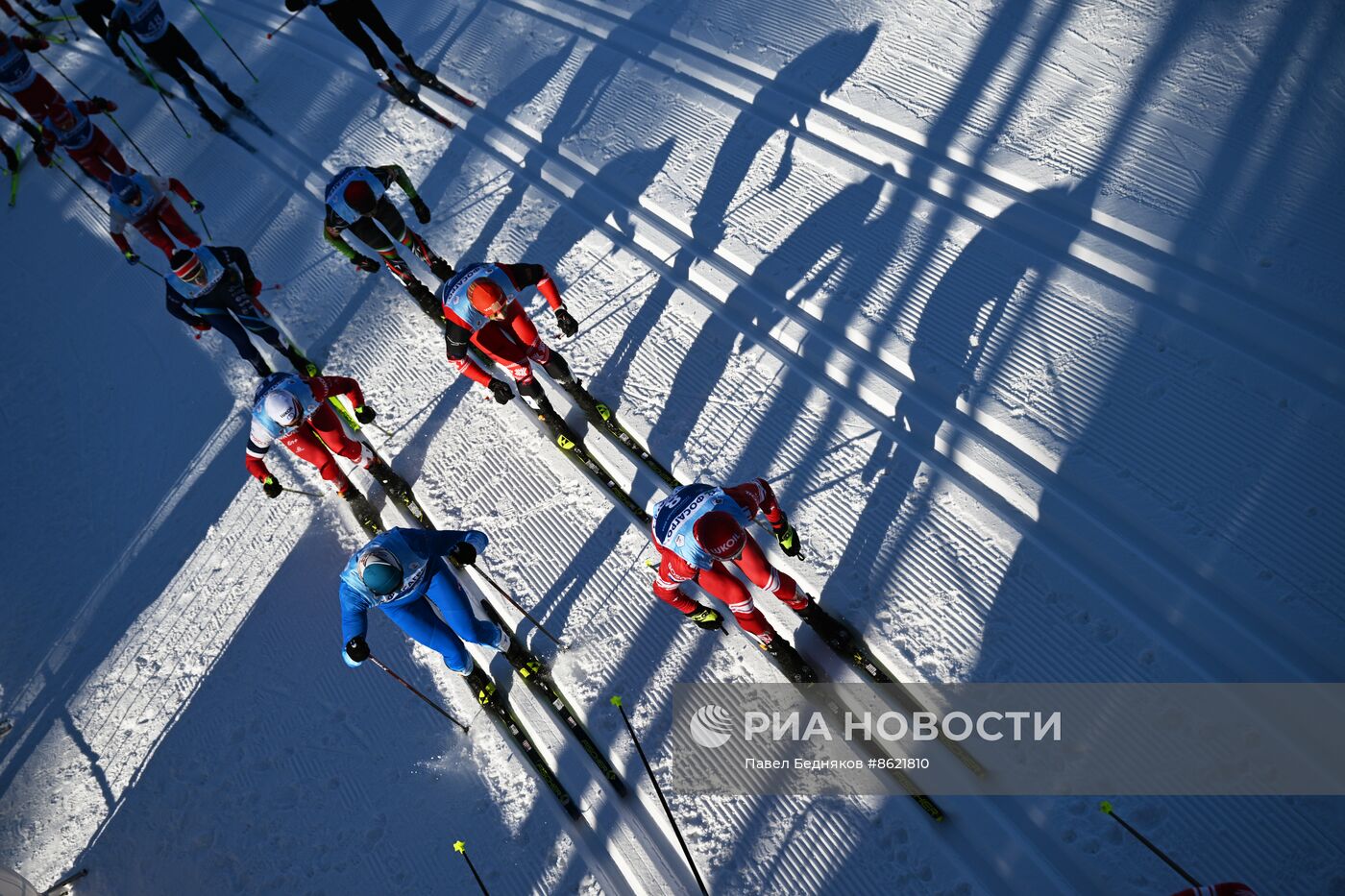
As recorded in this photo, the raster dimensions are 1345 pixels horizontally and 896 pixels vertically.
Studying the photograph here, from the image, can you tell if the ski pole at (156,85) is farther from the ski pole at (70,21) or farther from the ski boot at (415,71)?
the ski boot at (415,71)

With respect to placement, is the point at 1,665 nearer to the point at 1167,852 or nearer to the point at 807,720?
the point at 807,720

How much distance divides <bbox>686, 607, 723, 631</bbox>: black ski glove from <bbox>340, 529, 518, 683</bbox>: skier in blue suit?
48.6 inches

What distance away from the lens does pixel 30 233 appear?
9031 millimetres

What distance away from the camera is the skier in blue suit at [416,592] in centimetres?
425

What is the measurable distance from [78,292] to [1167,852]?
958 cm

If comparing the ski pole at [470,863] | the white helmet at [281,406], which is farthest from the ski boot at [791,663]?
the white helmet at [281,406]

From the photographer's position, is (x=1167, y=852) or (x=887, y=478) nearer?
(x=1167, y=852)

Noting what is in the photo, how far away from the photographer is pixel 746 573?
4402mm

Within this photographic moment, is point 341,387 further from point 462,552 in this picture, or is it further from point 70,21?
point 70,21

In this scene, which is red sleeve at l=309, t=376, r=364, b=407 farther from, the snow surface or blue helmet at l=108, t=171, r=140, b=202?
blue helmet at l=108, t=171, r=140, b=202

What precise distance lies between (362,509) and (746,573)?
3102 mm

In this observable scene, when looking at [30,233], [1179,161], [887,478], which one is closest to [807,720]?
[887,478]

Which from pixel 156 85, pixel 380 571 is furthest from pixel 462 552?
pixel 156 85

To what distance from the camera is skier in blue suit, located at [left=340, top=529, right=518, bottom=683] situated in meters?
4.25
